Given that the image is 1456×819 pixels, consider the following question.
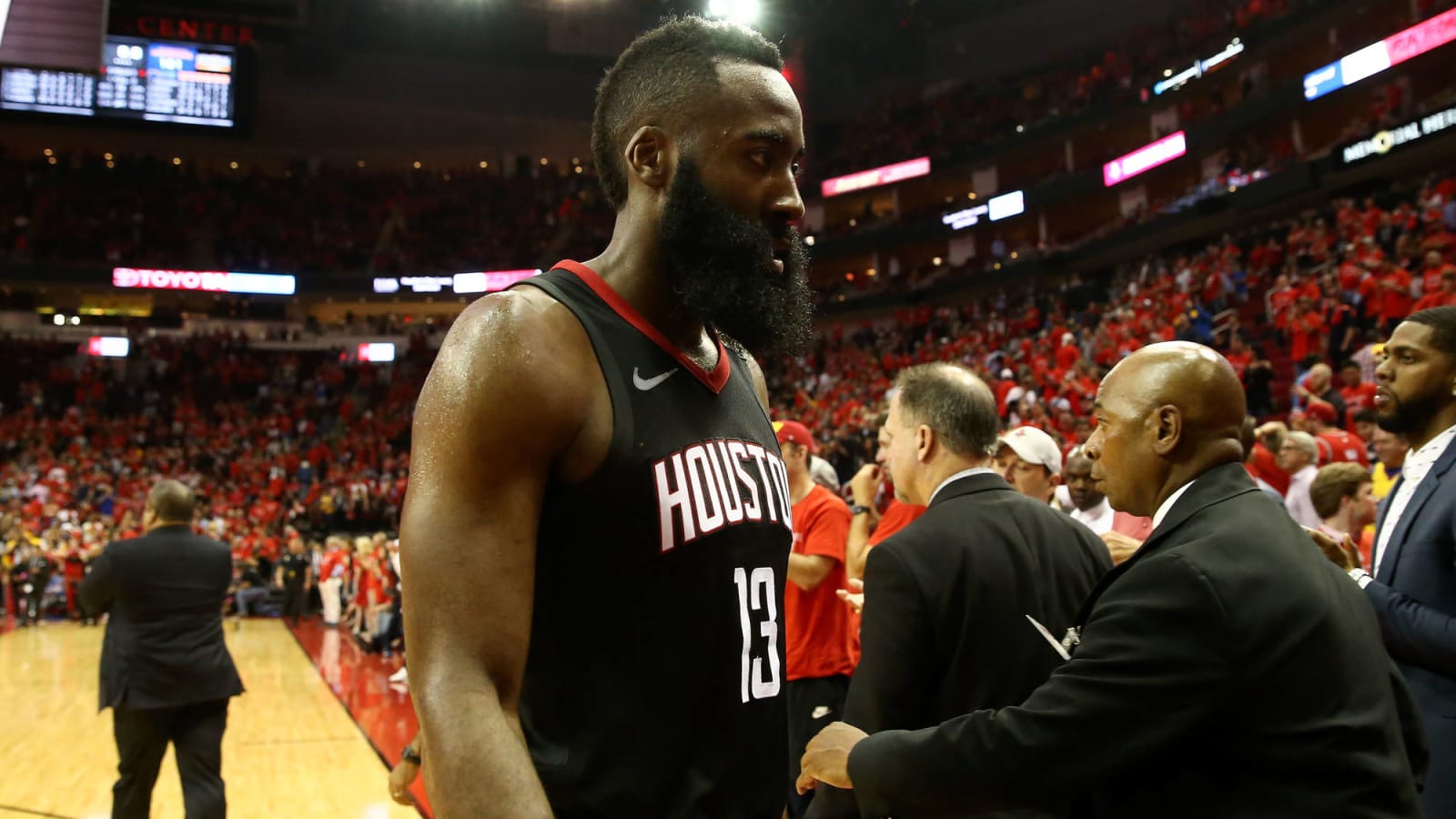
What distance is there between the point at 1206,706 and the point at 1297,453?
15.6 feet

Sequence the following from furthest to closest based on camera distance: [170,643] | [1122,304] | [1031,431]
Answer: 1. [1122,304]
2. [170,643]
3. [1031,431]

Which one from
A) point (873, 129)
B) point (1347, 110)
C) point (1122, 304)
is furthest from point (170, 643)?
point (873, 129)

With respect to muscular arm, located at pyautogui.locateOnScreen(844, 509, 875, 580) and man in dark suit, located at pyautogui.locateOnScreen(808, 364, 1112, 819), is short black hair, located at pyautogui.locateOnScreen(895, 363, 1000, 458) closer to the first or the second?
man in dark suit, located at pyautogui.locateOnScreen(808, 364, 1112, 819)

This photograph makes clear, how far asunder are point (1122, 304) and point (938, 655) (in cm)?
1796

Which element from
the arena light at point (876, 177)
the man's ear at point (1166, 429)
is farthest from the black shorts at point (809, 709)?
the arena light at point (876, 177)

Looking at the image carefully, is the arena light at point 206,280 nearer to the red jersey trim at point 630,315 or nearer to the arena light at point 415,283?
the arena light at point 415,283

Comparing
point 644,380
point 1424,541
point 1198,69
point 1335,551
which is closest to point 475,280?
point 1198,69

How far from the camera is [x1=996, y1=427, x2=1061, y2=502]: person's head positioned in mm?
4219

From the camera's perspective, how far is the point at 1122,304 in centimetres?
1894

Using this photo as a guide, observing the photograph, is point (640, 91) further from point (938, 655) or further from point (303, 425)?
point (303, 425)

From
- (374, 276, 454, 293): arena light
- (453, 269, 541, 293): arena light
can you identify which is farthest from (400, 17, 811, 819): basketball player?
(374, 276, 454, 293): arena light

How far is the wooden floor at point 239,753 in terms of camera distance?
5875 mm

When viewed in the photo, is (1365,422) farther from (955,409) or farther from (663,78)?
(663,78)

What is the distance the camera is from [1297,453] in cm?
571
